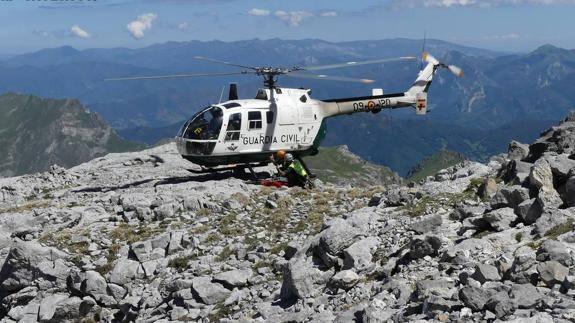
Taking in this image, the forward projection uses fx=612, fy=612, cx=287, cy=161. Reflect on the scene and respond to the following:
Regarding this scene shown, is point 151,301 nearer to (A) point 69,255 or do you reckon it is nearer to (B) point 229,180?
(A) point 69,255

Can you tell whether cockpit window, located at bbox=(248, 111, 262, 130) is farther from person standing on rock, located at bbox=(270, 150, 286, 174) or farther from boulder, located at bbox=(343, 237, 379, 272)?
boulder, located at bbox=(343, 237, 379, 272)

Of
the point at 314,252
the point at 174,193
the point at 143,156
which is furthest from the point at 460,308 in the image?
the point at 143,156

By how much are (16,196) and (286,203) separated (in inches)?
635

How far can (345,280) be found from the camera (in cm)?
1322

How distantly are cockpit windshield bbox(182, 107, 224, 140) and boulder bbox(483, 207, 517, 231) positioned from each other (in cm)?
1642

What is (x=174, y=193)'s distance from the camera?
25.1m

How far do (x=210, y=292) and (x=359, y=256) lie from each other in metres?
3.82

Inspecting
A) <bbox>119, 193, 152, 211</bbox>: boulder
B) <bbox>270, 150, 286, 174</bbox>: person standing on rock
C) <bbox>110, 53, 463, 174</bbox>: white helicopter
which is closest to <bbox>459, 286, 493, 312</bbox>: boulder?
<bbox>119, 193, 152, 211</bbox>: boulder

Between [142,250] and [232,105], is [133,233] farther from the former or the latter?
[232,105]

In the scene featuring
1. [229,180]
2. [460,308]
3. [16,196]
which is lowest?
[16,196]

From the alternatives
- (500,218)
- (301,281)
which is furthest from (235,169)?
(500,218)

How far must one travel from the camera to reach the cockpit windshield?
93.7 feet

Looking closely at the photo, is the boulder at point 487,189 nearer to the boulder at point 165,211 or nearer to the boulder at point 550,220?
the boulder at point 550,220

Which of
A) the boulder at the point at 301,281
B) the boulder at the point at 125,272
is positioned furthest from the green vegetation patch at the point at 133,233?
the boulder at the point at 301,281
